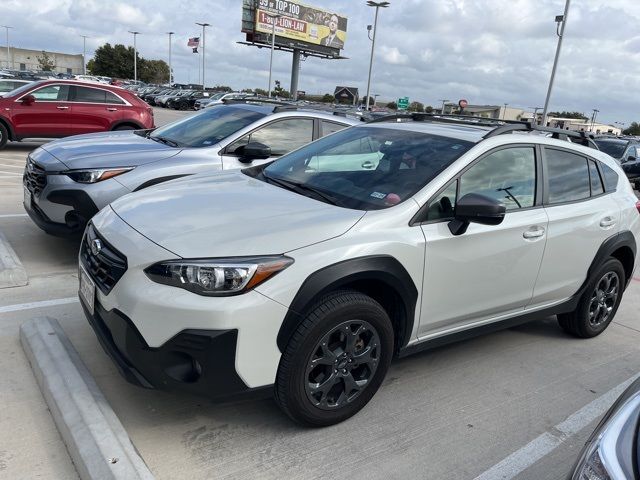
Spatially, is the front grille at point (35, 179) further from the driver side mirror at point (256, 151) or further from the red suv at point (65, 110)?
the red suv at point (65, 110)

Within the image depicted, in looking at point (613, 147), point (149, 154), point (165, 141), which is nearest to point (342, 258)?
point (149, 154)

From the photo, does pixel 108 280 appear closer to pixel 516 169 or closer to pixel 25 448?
pixel 25 448

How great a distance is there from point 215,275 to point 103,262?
0.73 metres

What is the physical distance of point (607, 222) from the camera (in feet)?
14.3

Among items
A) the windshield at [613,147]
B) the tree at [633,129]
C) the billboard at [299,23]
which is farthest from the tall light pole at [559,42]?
the tree at [633,129]

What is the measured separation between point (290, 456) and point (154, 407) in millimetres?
847

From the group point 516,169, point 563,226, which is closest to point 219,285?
point 516,169

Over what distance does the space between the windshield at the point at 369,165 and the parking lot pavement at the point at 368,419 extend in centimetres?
127

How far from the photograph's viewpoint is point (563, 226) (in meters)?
3.97

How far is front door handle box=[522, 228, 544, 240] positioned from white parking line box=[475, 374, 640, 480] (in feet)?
3.78

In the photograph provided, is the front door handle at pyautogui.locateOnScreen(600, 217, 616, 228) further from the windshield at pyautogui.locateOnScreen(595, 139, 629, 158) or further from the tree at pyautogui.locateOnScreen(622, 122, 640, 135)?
the tree at pyautogui.locateOnScreen(622, 122, 640, 135)

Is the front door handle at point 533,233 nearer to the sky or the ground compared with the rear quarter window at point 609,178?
nearer to the ground

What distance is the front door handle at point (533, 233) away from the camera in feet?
12.1

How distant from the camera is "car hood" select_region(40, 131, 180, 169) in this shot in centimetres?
504
